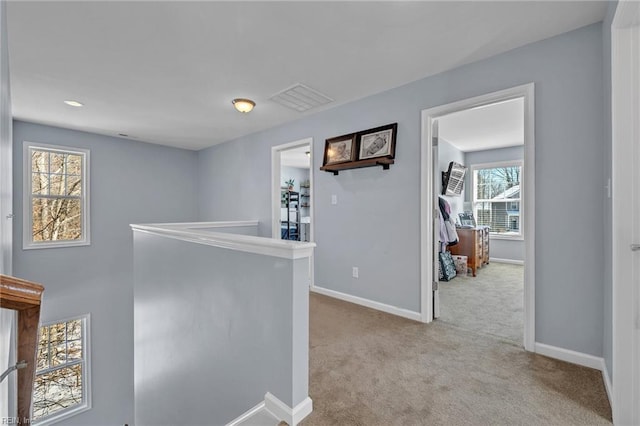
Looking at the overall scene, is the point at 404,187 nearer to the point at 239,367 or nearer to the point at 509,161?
the point at 239,367

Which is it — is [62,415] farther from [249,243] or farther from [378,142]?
[378,142]

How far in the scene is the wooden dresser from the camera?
466 centimetres

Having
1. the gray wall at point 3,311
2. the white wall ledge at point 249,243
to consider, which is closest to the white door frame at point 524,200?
the white wall ledge at point 249,243

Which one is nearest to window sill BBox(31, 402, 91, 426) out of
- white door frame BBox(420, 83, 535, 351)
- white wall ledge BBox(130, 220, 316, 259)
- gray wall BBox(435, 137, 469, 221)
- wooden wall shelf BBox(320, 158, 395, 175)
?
white wall ledge BBox(130, 220, 316, 259)

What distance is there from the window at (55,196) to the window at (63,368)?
139 cm

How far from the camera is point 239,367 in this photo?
1889mm

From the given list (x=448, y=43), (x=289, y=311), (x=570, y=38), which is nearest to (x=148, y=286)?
(x=289, y=311)

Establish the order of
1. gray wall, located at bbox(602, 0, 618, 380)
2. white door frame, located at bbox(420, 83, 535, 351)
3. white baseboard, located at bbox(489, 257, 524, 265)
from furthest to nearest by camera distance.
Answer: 1. white baseboard, located at bbox(489, 257, 524, 265)
2. white door frame, located at bbox(420, 83, 535, 351)
3. gray wall, located at bbox(602, 0, 618, 380)

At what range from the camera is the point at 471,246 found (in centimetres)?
471

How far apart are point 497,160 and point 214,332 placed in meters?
6.05

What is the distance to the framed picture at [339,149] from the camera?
3223 millimetres

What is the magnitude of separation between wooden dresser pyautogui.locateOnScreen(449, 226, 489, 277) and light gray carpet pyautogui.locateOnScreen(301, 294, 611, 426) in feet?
8.33

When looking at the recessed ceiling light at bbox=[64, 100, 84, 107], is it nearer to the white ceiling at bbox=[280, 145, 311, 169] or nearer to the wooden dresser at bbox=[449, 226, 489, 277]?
the white ceiling at bbox=[280, 145, 311, 169]

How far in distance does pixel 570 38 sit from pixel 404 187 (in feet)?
5.21
